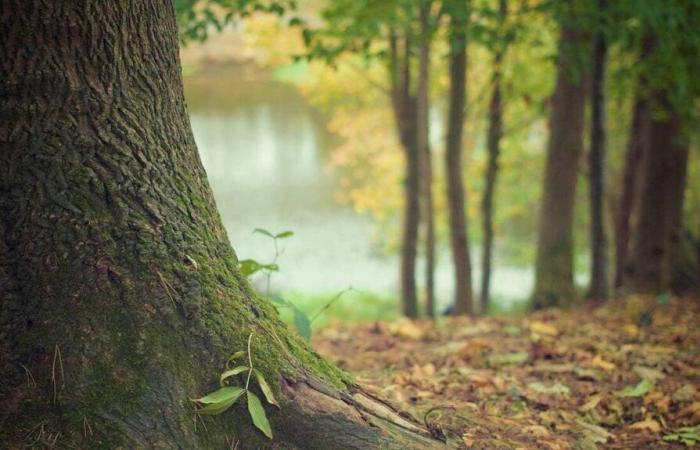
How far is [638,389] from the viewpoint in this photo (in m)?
3.75

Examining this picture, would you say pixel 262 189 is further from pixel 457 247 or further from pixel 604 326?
pixel 604 326

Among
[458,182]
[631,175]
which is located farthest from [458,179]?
[631,175]

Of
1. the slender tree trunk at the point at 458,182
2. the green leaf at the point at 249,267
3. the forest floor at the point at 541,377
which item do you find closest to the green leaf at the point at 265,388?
the forest floor at the point at 541,377

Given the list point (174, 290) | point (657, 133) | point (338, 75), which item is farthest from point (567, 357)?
point (338, 75)

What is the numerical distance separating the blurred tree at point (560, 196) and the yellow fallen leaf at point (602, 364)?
4467mm

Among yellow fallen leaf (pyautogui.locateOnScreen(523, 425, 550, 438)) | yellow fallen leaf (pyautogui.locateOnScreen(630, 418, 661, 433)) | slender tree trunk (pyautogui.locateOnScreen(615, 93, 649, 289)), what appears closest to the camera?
yellow fallen leaf (pyautogui.locateOnScreen(523, 425, 550, 438))

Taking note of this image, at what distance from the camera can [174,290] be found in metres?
2.39

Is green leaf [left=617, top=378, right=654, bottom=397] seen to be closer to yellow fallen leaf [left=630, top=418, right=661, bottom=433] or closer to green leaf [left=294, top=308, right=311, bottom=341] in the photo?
yellow fallen leaf [left=630, top=418, right=661, bottom=433]

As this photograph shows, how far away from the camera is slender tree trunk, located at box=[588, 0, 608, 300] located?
739cm

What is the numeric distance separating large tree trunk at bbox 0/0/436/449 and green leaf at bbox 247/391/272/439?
0.18 ft

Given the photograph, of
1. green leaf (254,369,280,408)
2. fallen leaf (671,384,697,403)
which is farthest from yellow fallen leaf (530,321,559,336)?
green leaf (254,369,280,408)

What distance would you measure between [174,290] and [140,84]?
0.67 metres

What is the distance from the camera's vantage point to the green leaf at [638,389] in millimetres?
3701

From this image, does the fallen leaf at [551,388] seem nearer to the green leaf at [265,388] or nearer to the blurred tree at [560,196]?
the green leaf at [265,388]
